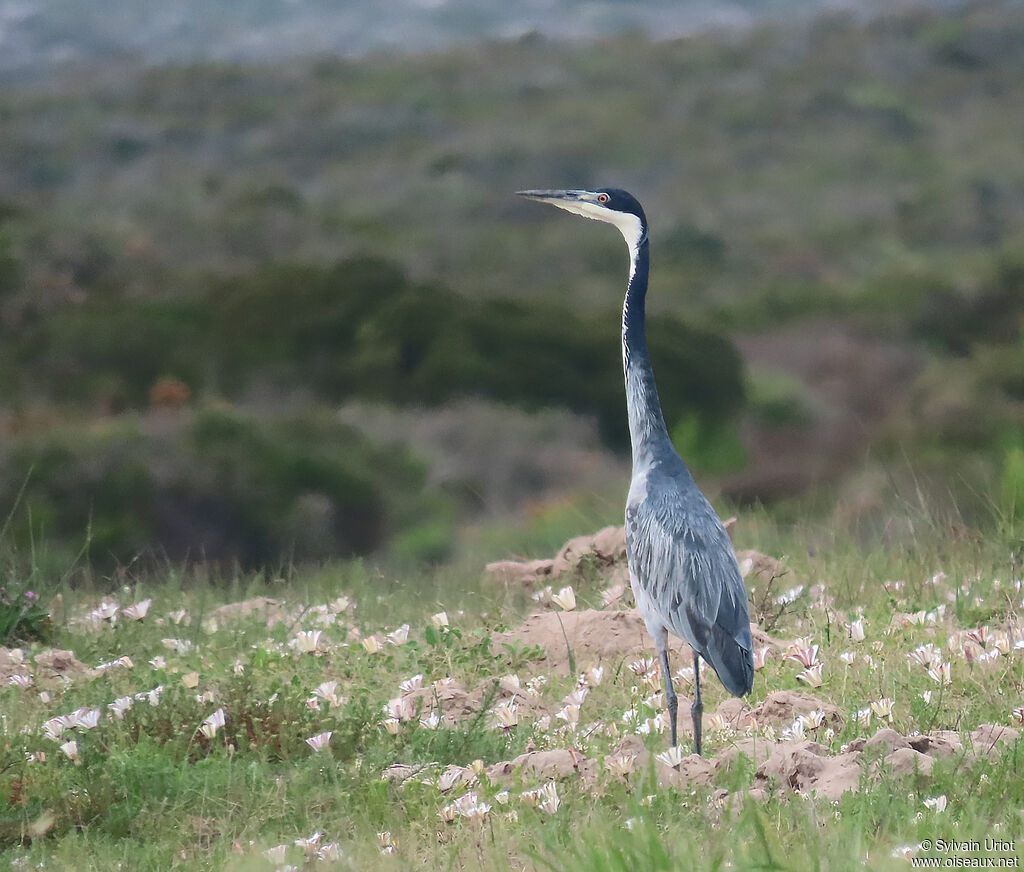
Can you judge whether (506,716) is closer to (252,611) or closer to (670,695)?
(670,695)

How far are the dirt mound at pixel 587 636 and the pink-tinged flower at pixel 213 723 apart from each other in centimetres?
181

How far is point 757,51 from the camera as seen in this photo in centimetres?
3878

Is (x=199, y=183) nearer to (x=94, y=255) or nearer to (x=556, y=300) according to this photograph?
(x=94, y=255)

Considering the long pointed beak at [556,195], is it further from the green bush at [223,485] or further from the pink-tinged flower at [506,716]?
the green bush at [223,485]

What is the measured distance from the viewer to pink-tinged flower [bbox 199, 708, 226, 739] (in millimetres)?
4602

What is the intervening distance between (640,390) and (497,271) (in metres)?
20.0

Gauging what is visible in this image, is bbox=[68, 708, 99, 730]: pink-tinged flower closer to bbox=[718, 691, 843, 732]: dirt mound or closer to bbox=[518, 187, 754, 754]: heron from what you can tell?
bbox=[518, 187, 754, 754]: heron

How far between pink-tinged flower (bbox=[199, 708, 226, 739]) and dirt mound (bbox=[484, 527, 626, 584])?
328 centimetres

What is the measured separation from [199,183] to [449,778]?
26.5 m

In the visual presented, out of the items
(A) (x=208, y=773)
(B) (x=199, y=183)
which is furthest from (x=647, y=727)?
(B) (x=199, y=183)

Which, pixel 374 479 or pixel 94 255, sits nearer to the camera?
pixel 374 479

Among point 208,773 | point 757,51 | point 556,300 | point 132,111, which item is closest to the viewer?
point 208,773

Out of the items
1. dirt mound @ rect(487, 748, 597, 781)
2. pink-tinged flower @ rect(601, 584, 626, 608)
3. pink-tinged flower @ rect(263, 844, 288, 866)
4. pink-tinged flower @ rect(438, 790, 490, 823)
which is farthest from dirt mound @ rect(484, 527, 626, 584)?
pink-tinged flower @ rect(263, 844, 288, 866)

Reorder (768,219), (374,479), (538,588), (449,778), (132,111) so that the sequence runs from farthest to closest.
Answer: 1. (132,111)
2. (768,219)
3. (374,479)
4. (538,588)
5. (449,778)
